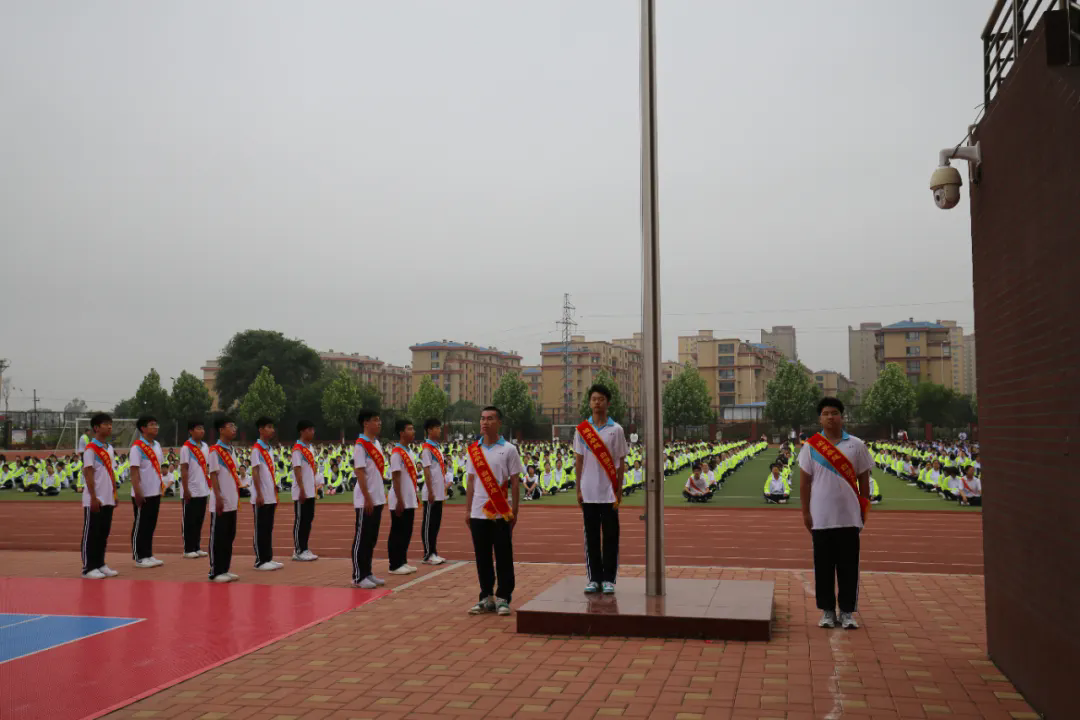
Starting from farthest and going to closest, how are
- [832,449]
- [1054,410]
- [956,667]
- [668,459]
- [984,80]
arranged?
[668,459], [832,449], [984,80], [956,667], [1054,410]

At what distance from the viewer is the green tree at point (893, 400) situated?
65.6 metres

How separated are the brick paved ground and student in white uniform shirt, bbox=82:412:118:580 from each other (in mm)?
3829

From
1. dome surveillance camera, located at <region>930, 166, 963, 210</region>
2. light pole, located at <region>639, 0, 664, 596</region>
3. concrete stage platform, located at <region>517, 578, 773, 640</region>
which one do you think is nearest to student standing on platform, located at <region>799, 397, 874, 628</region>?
concrete stage platform, located at <region>517, 578, 773, 640</region>

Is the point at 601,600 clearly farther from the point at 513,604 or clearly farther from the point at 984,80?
the point at 984,80

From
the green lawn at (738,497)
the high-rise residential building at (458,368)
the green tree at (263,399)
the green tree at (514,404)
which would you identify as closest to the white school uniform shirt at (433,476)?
the green lawn at (738,497)

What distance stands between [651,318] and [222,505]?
5.22 meters

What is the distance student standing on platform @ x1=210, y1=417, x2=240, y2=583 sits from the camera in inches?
349

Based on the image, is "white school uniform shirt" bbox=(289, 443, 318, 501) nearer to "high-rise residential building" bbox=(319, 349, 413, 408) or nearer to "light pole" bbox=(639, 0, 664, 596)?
"light pole" bbox=(639, 0, 664, 596)

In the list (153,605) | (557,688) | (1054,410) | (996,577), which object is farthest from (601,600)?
(153,605)

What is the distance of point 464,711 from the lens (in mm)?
4430

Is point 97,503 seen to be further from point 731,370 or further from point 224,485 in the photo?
point 731,370

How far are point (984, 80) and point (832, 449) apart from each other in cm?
269

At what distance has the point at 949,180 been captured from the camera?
531 cm

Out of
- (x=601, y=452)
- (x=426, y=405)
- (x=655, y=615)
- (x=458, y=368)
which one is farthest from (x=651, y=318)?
(x=458, y=368)
